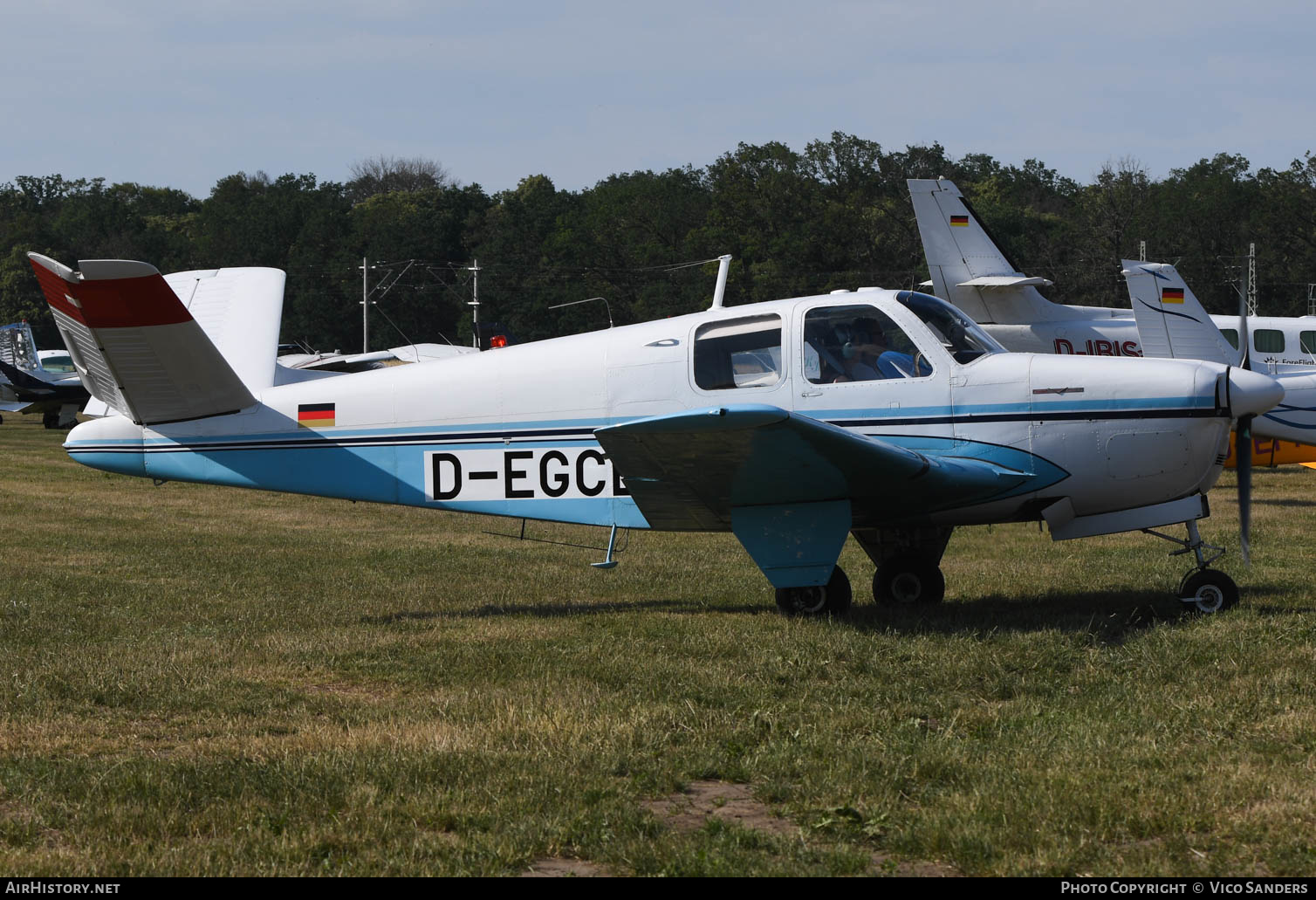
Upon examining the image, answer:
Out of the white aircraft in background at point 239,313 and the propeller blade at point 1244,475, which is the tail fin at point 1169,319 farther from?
the white aircraft in background at point 239,313

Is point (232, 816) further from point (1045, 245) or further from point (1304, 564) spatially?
point (1045, 245)

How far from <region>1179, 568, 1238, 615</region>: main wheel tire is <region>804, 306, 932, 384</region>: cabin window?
244 centimetres

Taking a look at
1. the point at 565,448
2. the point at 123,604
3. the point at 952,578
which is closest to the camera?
the point at 565,448

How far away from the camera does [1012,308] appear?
69.5 ft

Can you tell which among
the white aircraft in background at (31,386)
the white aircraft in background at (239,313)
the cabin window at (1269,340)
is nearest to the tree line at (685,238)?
the white aircraft in background at (31,386)

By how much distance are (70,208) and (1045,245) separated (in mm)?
81820

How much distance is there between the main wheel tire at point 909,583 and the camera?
9.31 meters

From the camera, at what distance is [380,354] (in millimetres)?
35656

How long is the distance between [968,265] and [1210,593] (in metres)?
14.2

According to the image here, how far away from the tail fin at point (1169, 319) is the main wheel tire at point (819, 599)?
33.9 feet

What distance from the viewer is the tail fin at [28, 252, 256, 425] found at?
848 centimetres

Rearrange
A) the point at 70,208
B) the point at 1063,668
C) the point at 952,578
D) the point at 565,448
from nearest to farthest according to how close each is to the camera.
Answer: the point at 1063,668 → the point at 565,448 → the point at 952,578 → the point at 70,208

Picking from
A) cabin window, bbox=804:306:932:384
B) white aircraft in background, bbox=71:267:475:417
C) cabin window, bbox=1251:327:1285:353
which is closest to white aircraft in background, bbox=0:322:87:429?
white aircraft in background, bbox=71:267:475:417
